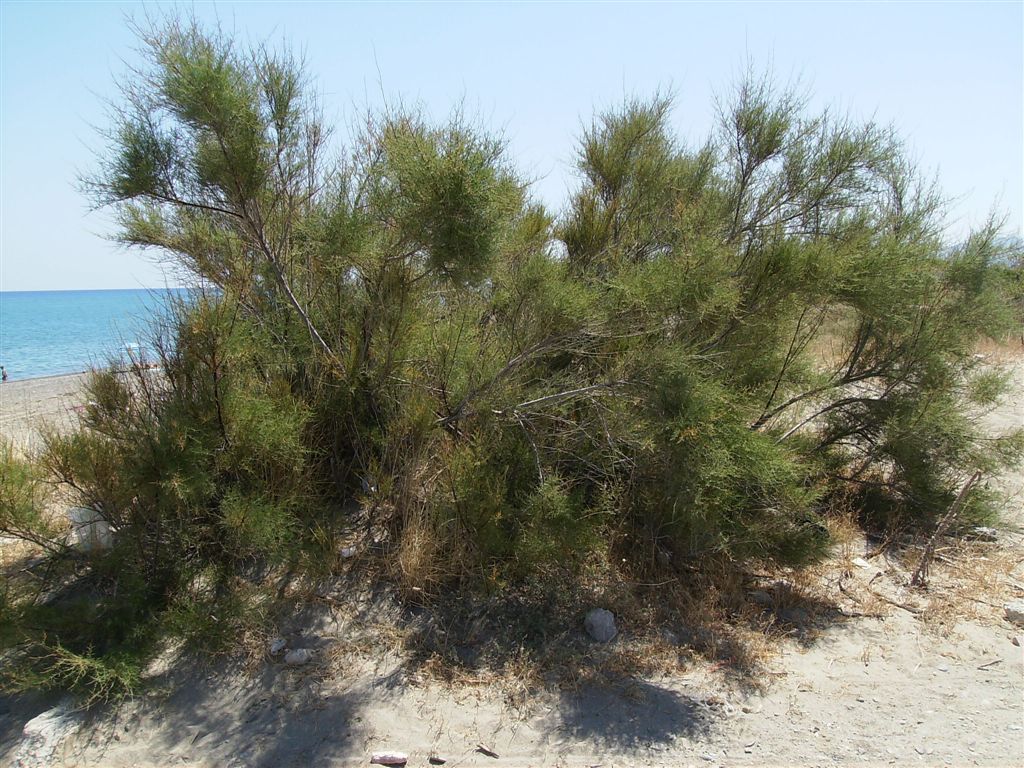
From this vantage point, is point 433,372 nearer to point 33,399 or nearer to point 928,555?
point 928,555

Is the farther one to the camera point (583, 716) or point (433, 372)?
point (433, 372)

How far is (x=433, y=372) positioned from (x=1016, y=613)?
4.24 meters

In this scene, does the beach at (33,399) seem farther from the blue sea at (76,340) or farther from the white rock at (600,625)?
the white rock at (600,625)

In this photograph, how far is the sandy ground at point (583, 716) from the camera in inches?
126

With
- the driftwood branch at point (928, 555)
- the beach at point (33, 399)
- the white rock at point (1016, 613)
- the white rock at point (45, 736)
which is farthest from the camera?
the beach at point (33, 399)

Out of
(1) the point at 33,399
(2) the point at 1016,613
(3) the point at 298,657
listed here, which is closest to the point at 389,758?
(3) the point at 298,657

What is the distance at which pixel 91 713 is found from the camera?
337 cm

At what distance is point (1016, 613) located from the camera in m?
4.41

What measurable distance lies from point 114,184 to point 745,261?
4302 mm

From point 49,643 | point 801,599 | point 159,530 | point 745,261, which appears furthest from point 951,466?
point 49,643

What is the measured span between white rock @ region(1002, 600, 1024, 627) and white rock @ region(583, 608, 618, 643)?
271 cm

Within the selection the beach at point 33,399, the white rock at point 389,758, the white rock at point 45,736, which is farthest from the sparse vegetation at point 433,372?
the beach at point 33,399

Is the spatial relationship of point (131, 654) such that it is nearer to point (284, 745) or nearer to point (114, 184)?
point (284, 745)

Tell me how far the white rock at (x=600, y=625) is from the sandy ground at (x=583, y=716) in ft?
0.36
